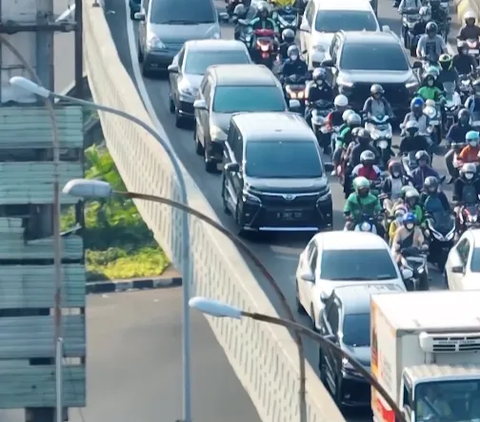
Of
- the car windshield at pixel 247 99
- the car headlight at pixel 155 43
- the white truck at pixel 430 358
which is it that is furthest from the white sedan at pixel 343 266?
the car headlight at pixel 155 43

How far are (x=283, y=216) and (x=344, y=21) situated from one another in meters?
11.5

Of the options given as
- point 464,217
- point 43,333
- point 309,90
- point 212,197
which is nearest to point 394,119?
point 309,90

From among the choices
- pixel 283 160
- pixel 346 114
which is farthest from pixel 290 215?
pixel 346 114

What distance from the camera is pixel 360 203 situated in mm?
29422

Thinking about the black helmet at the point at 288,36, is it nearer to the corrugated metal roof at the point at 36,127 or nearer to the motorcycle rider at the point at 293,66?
the motorcycle rider at the point at 293,66

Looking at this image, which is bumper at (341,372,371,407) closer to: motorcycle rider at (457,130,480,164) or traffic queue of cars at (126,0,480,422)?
traffic queue of cars at (126,0,480,422)

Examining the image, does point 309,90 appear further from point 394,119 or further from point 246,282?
point 246,282

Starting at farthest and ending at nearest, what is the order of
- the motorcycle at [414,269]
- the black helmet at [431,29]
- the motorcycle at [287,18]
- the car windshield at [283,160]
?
the motorcycle at [287,18]
the black helmet at [431,29]
the car windshield at [283,160]
the motorcycle at [414,269]

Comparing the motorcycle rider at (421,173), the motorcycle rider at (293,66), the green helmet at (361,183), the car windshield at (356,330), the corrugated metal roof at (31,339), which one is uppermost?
the green helmet at (361,183)

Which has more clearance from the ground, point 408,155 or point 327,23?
point 408,155

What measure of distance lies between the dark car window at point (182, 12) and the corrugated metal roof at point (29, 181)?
1307 centimetres

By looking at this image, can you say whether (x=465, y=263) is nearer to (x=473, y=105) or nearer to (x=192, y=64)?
(x=473, y=105)

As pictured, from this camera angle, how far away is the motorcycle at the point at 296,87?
37.8 metres

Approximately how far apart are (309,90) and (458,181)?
21.3 feet
